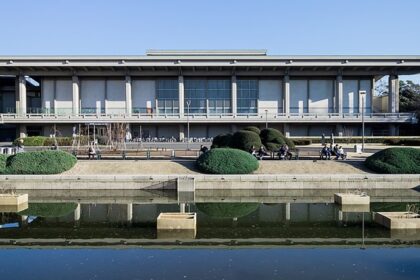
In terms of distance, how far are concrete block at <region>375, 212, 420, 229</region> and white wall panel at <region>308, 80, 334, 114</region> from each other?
152ft

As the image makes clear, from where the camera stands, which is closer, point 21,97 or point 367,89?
point 21,97

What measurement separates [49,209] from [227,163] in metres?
9.42

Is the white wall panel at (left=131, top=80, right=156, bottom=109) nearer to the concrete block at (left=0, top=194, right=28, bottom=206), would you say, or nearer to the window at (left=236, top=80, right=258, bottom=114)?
the window at (left=236, top=80, right=258, bottom=114)

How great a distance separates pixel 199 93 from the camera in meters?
61.0

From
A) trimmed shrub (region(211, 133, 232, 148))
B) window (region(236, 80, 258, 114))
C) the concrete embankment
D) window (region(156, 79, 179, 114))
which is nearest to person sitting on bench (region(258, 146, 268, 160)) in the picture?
trimmed shrub (region(211, 133, 232, 148))

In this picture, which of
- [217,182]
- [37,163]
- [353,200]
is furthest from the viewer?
[37,163]

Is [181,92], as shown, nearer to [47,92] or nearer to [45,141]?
[47,92]

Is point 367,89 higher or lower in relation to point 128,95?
higher

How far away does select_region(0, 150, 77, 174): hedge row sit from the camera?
24391 mm

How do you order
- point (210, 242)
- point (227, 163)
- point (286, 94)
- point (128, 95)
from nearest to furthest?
1. point (210, 242)
2. point (227, 163)
3. point (286, 94)
4. point (128, 95)

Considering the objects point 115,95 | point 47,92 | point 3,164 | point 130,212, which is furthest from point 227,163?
point 47,92

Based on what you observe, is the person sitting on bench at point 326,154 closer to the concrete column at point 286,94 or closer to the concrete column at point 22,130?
the concrete column at point 286,94

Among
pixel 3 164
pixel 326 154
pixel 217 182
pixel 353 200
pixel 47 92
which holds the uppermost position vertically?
pixel 47 92

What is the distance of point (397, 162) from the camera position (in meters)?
24.8
